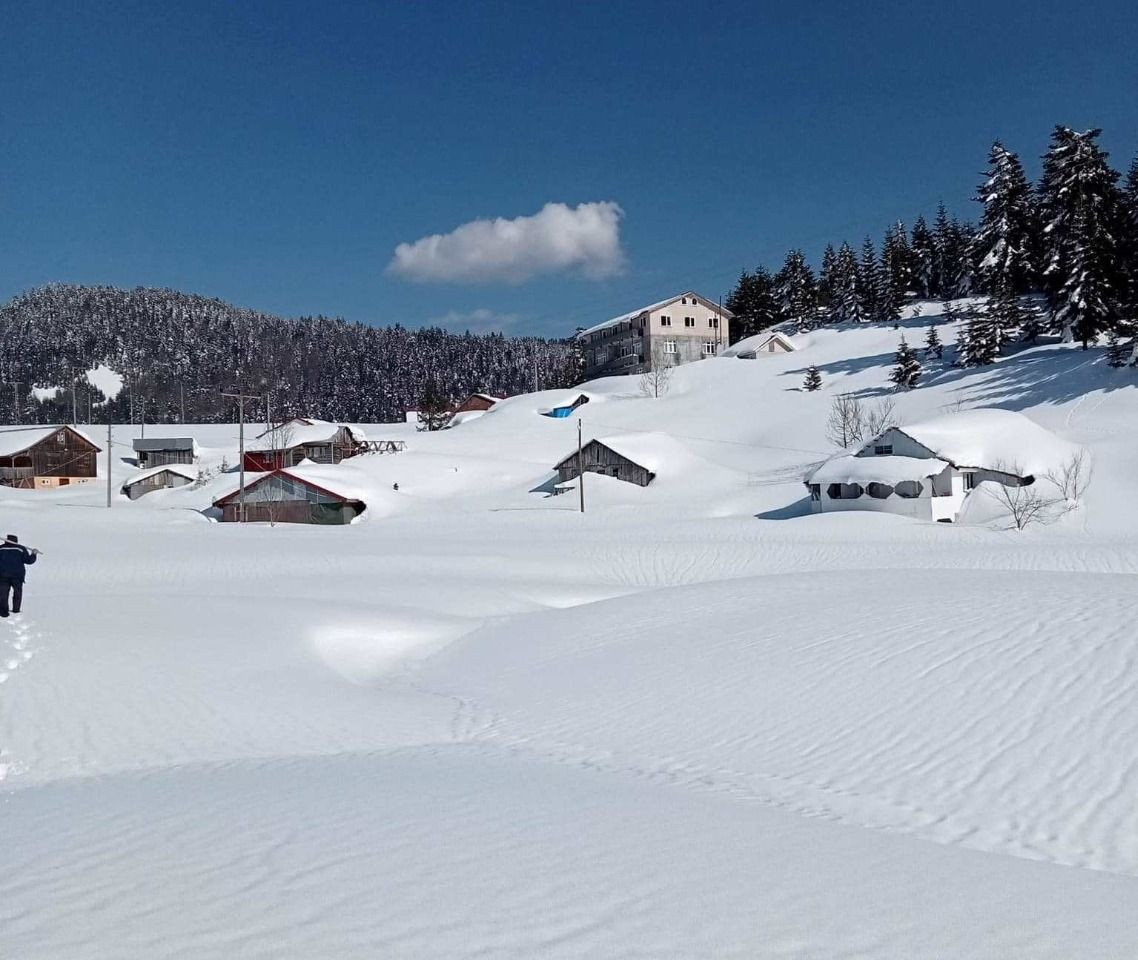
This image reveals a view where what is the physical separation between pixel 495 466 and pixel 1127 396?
40585 millimetres

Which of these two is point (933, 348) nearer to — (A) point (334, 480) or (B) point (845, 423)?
(B) point (845, 423)

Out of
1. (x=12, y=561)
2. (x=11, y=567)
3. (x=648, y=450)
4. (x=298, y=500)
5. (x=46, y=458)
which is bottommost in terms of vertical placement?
(x=11, y=567)

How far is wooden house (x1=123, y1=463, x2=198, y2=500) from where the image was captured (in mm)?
74938

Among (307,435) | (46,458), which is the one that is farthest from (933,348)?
(46,458)

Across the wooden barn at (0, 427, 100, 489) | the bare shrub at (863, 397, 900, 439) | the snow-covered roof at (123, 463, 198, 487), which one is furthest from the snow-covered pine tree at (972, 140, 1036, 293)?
the wooden barn at (0, 427, 100, 489)

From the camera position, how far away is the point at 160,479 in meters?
76.6

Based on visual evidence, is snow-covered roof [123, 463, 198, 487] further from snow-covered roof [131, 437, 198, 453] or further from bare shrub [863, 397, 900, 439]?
bare shrub [863, 397, 900, 439]

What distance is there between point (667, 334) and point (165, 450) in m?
54.7

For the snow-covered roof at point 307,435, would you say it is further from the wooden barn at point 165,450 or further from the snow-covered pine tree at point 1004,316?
the snow-covered pine tree at point 1004,316

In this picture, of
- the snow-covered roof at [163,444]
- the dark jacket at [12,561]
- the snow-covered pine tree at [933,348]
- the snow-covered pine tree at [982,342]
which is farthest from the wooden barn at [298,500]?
the snow-covered pine tree at [933,348]

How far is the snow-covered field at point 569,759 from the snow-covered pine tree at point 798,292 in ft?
236

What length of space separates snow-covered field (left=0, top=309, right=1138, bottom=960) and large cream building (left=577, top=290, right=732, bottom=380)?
2775 inches

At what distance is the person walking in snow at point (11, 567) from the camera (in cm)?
1906

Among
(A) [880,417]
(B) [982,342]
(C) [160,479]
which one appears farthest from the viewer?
(C) [160,479]
